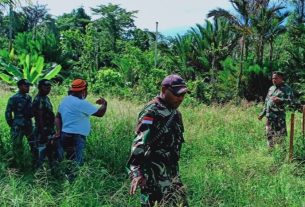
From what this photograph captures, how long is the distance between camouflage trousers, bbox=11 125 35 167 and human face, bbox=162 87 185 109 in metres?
3.73

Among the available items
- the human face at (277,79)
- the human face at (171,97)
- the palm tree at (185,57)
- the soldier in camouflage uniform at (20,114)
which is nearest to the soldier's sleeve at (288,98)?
the human face at (277,79)

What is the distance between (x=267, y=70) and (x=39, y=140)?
63.8 ft

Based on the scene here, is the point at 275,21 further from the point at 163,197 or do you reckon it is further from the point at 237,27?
the point at 163,197

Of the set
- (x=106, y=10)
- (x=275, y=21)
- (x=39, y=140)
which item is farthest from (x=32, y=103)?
(x=106, y=10)

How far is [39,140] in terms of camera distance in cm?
654

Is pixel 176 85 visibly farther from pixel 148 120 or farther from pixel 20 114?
pixel 20 114

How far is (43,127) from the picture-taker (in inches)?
257

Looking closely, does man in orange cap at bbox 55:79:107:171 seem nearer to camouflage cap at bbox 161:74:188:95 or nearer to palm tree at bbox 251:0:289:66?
camouflage cap at bbox 161:74:188:95

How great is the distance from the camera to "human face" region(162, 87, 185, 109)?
3.48 meters

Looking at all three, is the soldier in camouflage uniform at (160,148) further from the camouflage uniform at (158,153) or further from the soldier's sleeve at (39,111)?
the soldier's sleeve at (39,111)

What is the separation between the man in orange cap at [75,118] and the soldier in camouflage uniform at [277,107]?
335 cm

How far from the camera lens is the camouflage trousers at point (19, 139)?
21.9 ft

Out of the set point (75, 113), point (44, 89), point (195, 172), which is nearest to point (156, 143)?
point (75, 113)

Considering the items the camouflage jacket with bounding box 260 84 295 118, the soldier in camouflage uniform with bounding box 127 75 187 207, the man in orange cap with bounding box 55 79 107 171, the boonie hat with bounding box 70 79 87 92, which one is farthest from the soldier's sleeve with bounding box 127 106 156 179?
the camouflage jacket with bounding box 260 84 295 118
